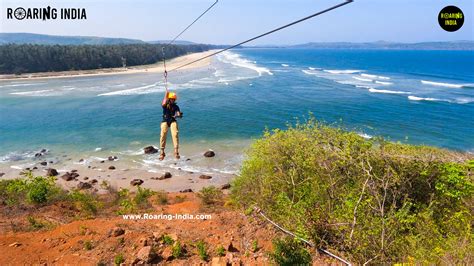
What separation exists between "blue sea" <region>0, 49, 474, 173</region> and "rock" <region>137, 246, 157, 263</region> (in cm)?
2004

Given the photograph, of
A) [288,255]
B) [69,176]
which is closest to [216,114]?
[69,176]

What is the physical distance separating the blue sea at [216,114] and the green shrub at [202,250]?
1928 cm

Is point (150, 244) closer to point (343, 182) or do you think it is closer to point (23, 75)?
point (343, 182)

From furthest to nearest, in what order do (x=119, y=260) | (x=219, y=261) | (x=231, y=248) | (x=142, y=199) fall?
(x=142, y=199) < (x=231, y=248) < (x=119, y=260) < (x=219, y=261)

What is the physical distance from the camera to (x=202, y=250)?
1074 cm

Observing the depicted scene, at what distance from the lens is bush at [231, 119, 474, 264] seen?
1001cm

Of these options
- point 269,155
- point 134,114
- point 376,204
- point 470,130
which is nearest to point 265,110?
point 134,114

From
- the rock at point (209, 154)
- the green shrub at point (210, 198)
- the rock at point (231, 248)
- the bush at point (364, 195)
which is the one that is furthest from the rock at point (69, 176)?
the rock at point (231, 248)

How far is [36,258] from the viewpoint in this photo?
1062 cm

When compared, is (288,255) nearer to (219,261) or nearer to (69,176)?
(219,261)

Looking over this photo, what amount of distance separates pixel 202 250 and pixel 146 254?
1.74 meters

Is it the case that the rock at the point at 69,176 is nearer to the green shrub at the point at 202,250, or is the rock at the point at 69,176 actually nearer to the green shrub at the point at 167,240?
the green shrub at the point at 167,240

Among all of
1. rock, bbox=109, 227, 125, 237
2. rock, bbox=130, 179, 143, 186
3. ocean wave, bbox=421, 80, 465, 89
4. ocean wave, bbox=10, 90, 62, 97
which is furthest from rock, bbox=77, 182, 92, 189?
ocean wave, bbox=421, 80, 465, 89

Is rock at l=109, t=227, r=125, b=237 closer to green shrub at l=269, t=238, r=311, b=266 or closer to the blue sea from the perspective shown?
green shrub at l=269, t=238, r=311, b=266
